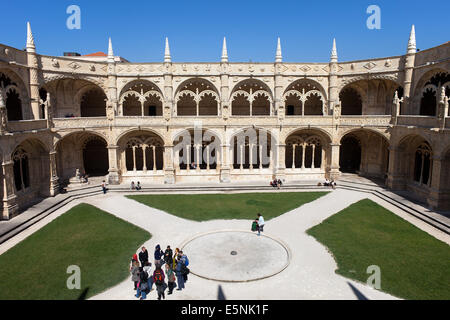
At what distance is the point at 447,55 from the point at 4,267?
97.2ft

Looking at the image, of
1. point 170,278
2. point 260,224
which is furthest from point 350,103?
point 170,278

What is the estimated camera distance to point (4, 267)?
44.3 ft

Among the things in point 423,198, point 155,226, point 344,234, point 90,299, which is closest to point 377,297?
point 344,234

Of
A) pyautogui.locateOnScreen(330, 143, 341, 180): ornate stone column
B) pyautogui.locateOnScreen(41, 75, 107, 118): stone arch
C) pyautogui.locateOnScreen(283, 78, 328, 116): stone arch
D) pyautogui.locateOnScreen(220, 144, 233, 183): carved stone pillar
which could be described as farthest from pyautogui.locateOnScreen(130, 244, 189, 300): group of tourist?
pyautogui.locateOnScreen(283, 78, 328, 116): stone arch

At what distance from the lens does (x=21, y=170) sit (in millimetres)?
22062

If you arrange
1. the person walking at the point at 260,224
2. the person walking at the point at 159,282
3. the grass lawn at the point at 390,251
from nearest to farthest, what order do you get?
1. the person walking at the point at 159,282
2. the grass lawn at the point at 390,251
3. the person walking at the point at 260,224

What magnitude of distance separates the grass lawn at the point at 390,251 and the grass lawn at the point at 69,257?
9.80 metres

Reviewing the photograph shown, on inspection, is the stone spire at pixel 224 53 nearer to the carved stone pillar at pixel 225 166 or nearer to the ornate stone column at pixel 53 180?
the carved stone pillar at pixel 225 166

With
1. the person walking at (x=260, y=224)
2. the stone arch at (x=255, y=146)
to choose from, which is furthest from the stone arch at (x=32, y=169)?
the person walking at (x=260, y=224)

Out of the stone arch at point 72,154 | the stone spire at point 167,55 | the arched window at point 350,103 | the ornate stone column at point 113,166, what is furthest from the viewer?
the arched window at point 350,103

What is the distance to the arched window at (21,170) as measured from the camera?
22.2 metres

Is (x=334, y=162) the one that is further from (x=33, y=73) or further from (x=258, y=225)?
(x=33, y=73)

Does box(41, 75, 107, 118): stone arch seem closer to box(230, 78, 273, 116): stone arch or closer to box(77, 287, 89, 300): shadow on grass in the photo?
box(230, 78, 273, 116): stone arch

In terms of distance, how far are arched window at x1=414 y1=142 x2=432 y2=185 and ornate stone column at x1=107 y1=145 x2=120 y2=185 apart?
25.6 meters
